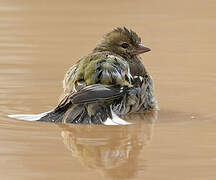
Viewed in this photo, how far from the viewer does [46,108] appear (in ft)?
28.1

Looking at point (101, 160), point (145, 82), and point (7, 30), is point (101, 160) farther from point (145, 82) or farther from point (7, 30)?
point (7, 30)

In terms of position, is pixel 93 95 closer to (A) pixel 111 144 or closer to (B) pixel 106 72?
(B) pixel 106 72

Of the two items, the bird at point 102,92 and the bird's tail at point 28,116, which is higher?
the bird at point 102,92

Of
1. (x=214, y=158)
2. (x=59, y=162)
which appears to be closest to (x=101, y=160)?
(x=59, y=162)

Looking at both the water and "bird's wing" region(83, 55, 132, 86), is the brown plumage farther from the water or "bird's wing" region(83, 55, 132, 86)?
the water

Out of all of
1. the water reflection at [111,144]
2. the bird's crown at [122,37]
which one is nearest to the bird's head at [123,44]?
the bird's crown at [122,37]

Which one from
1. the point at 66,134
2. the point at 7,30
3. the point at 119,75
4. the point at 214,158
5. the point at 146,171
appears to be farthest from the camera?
the point at 7,30

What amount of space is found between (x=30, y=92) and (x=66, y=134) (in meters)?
1.85

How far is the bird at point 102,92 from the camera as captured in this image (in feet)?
25.6

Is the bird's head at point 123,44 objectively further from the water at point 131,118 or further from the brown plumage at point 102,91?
the water at point 131,118

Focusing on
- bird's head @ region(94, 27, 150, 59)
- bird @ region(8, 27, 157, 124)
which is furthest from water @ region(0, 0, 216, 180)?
bird's head @ region(94, 27, 150, 59)

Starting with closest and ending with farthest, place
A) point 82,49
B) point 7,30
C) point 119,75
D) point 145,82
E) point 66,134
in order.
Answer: point 66,134, point 119,75, point 145,82, point 82,49, point 7,30

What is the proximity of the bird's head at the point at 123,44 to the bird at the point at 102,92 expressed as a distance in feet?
0.68

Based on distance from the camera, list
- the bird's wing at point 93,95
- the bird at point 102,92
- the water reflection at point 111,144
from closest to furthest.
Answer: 1. the water reflection at point 111,144
2. the bird's wing at point 93,95
3. the bird at point 102,92
